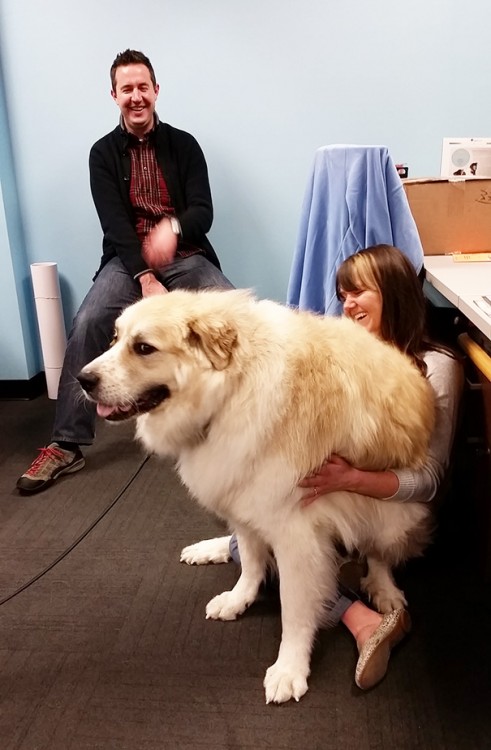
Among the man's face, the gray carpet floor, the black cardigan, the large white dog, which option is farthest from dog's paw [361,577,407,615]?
the man's face

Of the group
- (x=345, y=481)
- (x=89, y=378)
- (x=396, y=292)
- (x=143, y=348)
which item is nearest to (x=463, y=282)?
(x=396, y=292)

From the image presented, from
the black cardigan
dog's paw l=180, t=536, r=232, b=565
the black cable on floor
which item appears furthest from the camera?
the black cardigan

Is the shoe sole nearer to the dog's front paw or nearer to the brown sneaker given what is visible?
the brown sneaker

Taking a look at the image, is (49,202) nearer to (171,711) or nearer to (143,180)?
(143,180)

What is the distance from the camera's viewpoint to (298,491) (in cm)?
134

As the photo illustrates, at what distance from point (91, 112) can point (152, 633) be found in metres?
2.48

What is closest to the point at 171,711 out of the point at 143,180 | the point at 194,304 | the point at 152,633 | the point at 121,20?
the point at 152,633

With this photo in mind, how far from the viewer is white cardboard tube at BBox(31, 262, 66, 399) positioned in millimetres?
3023

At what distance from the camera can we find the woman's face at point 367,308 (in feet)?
5.39

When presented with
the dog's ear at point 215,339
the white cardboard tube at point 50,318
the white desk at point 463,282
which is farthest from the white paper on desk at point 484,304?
the white cardboard tube at point 50,318

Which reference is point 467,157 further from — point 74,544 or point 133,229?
point 74,544

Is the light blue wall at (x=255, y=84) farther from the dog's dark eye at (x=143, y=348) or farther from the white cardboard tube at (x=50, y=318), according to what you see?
the dog's dark eye at (x=143, y=348)

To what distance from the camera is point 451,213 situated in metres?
2.33

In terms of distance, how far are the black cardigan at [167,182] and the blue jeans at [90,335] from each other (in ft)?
0.46
